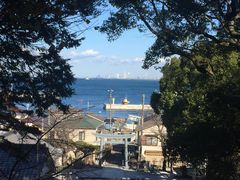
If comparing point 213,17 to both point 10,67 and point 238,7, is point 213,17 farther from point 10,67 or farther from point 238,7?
point 10,67

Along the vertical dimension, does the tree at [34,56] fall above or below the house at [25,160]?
above

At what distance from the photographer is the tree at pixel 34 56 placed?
696cm

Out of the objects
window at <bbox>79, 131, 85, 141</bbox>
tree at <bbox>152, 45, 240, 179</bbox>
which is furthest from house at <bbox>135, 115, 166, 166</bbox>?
tree at <bbox>152, 45, 240, 179</bbox>

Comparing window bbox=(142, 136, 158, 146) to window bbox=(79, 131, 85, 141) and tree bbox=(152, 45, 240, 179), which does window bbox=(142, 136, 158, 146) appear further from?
tree bbox=(152, 45, 240, 179)

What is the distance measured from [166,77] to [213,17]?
60.2 ft

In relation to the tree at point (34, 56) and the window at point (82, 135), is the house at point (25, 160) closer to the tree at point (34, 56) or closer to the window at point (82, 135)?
the tree at point (34, 56)

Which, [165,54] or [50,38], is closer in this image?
[50,38]

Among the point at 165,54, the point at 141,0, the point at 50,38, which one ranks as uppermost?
the point at 141,0

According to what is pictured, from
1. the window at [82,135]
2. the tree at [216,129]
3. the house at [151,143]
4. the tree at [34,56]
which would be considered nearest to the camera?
the tree at [34,56]

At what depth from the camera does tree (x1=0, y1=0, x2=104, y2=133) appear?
696 centimetres

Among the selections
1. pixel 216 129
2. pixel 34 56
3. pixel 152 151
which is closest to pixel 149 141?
pixel 152 151

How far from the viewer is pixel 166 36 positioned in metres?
14.5

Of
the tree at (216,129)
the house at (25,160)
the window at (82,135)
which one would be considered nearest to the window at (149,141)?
the window at (82,135)

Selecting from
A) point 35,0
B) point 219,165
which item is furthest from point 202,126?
point 35,0
